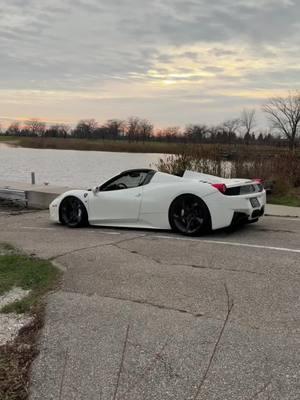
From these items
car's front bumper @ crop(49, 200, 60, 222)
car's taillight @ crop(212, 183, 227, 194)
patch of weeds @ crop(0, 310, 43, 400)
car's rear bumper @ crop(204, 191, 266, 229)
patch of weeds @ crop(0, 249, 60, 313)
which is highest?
car's taillight @ crop(212, 183, 227, 194)

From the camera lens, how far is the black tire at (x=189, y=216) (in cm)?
805

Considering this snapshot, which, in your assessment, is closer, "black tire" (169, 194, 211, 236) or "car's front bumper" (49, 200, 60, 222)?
"black tire" (169, 194, 211, 236)

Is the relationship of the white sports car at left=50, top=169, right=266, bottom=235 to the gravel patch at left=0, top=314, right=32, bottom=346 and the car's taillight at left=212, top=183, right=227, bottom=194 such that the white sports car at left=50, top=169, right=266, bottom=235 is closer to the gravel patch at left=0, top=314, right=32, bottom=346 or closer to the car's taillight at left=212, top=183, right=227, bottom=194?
the car's taillight at left=212, top=183, right=227, bottom=194

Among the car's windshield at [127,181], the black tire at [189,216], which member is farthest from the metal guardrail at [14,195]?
the black tire at [189,216]

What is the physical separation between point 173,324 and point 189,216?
430 centimetres

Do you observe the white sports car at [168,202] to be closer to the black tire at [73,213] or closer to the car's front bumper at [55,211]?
the black tire at [73,213]

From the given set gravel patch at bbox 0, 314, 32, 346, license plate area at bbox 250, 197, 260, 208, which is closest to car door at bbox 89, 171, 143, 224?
license plate area at bbox 250, 197, 260, 208

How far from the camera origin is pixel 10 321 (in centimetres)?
430

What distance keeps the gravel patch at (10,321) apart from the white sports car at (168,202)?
3.86 meters

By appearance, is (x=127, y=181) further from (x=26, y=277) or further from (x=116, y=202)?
(x=26, y=277)

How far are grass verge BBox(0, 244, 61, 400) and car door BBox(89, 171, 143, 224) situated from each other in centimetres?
236

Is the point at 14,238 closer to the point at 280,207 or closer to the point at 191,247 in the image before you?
the point at 191,247

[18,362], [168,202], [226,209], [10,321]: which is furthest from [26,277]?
[226,209]

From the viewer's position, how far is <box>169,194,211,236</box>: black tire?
8055mm
